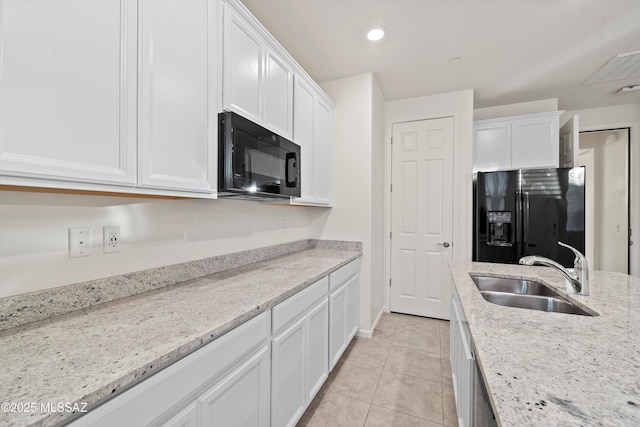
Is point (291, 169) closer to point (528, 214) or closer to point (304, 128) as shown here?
point (304, 128)

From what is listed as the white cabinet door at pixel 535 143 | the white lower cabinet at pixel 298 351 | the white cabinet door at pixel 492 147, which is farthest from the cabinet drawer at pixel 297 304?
the white cabinet door at pixel 535 143

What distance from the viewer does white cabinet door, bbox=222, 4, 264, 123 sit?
144 cm

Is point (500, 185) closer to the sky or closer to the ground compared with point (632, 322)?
closer to the sky

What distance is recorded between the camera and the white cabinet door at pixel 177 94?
3.44 ft

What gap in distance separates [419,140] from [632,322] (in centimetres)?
264

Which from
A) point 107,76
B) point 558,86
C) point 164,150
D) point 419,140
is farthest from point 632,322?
point 558,86

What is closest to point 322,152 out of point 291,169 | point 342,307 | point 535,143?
point 291,169

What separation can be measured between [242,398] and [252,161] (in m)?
1.12

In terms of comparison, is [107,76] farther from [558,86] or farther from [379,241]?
[558,86]

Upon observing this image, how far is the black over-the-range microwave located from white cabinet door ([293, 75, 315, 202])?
0.24 metres

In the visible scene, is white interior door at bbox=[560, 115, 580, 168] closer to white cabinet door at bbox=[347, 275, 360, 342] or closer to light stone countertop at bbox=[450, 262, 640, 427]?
light stone countertop at bbox=[450, 262, 640, 427]

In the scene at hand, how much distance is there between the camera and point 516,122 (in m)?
3.15

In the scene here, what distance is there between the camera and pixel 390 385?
6.63ft

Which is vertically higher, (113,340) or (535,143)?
(535,143)
